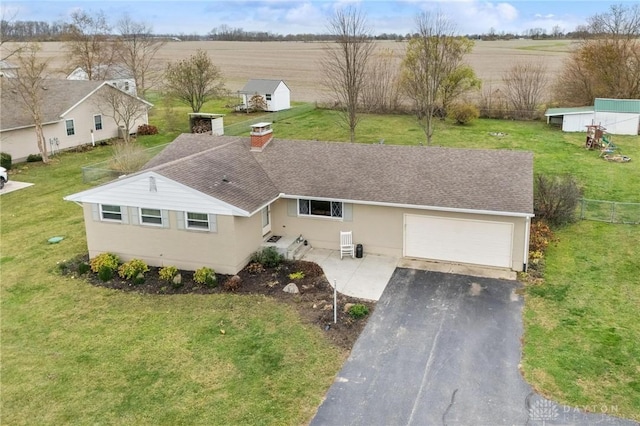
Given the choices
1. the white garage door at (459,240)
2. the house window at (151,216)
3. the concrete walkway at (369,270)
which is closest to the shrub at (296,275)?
the concrete walkway at (369,270)

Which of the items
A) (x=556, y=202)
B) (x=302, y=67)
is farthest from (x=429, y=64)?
(x=302, y=67)

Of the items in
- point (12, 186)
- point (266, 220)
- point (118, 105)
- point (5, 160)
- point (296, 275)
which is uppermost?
point (118, 105)

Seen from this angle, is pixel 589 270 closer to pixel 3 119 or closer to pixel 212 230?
pixel 212 230

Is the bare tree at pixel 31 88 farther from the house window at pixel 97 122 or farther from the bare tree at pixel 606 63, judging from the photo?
the bare tree at pixel 606 63

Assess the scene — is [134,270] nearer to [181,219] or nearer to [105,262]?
[105,262]

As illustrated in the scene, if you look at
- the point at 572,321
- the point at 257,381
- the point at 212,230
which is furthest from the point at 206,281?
the point at 572,321

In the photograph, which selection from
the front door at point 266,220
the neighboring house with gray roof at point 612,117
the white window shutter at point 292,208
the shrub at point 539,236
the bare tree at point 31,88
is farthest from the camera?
the neighboring house with gray roof at point 612,117
